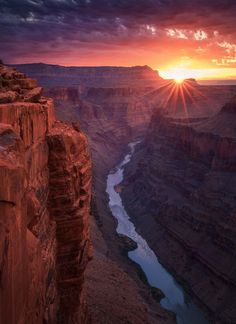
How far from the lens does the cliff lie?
4812 mm

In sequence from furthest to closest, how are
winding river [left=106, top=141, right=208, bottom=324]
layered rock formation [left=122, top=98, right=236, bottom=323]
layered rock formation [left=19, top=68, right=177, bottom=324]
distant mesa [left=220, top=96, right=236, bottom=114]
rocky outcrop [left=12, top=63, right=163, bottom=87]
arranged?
rocky outcrop [left=12, top=63, right=163, bottom=87] → distant mesa [left=220, top=96, right=236, bottom=114] → layered rock formation [left=122, top=98, right=236, bottom=323] → winding river [left=106, top=141, right=208, bottom=324] → layered rock formation [left=19, top=68, right=177, bottom=324]

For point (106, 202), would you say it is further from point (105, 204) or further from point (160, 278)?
point (160, 278)

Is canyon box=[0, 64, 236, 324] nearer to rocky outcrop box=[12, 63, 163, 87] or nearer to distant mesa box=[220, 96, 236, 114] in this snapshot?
distant mesa box=[220, 96, 236, 114]

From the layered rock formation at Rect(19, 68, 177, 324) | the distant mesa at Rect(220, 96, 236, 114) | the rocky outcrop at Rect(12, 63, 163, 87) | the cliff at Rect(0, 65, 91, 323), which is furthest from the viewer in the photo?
the rocky outcrop at Rect(12, 63, 163, 87)

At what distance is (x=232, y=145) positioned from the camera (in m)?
47.7

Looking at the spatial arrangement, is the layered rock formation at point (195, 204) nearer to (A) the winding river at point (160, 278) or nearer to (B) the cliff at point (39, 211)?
(A) the winding river at point (160, 278)

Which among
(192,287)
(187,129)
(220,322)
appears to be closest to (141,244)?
(192,287)

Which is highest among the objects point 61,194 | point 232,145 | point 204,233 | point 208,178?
point 61,194

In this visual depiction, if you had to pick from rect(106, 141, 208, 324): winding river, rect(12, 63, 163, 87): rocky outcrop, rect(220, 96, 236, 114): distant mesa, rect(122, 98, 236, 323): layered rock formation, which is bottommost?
rect(106, 141, 208, 324): winding river

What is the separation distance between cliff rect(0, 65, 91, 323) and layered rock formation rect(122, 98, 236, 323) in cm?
2147

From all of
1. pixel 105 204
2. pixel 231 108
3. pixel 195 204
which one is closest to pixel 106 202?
pixel 105 204

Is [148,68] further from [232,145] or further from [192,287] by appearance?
[192,287]

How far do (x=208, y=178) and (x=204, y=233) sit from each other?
9023 mm

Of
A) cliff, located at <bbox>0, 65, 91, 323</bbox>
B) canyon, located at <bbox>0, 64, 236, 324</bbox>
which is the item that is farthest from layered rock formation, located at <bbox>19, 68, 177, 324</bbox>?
cliff, located at <bbox>0, 65, 91, 323</bbox>
